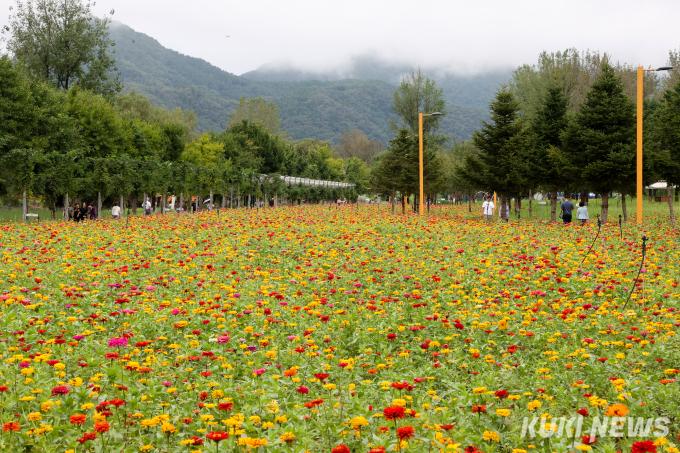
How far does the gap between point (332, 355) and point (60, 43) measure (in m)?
55.6

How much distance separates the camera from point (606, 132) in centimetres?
2752

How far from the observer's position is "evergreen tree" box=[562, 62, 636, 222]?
26.2 m

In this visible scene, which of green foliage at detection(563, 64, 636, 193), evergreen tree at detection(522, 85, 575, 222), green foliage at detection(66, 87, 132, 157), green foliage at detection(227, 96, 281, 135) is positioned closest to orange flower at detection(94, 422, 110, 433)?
green foliage at detection(563, 64, 636, 193)

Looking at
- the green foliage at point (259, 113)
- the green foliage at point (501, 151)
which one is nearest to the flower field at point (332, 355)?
the green foliage at point (501, 151)

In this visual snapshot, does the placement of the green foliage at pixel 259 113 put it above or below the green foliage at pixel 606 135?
above

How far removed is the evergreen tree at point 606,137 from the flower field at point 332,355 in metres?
16.7

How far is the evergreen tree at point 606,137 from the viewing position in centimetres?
2622

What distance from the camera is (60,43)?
161 ft

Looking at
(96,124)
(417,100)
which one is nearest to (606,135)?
(417,100)

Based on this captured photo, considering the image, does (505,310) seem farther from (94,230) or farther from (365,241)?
(94,230)

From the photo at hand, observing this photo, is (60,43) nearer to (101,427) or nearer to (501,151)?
(501,151)

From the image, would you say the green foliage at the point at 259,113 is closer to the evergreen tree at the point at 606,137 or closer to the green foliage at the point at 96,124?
the green foliage at the point at 96,124

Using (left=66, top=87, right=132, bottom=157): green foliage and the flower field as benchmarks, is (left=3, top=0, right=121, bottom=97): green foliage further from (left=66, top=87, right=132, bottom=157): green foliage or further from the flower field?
the flower field

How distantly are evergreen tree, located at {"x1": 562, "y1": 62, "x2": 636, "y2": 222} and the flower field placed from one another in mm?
16704
